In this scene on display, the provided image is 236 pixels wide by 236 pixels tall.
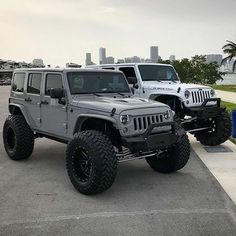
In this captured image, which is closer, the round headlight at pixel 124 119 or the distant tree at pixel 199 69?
the round headlight at pixel 124 119

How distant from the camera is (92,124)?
20.2 ft

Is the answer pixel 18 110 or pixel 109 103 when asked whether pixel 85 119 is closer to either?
pixel 109 103

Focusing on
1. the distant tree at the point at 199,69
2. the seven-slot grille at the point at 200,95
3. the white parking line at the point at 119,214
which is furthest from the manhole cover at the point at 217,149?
the distant tree at the point at 199,69

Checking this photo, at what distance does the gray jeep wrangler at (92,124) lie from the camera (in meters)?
5.44

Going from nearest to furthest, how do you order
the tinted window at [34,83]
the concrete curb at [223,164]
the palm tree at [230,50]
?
the concrete curb at [223,164] < the tinted window at [34,83] < the palm tree at [230,50]

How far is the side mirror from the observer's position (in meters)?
6.17

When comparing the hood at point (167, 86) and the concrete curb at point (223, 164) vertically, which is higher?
the hood at point (167, 86)

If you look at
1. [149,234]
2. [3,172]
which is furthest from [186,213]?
[3,172]

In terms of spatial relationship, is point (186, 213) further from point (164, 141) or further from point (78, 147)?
point (78, 147)

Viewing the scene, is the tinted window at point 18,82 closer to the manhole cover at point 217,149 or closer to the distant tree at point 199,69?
the manhole cover at point 217,149

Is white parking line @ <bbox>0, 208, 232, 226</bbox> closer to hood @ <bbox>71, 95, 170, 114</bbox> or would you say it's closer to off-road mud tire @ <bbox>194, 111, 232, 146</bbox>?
hood @ <bbox>71, 95, 170, 114</bbox>

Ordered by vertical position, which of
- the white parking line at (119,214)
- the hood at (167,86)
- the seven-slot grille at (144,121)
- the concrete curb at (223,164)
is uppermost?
the hood at (167,86)

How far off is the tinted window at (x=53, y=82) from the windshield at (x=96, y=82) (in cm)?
22

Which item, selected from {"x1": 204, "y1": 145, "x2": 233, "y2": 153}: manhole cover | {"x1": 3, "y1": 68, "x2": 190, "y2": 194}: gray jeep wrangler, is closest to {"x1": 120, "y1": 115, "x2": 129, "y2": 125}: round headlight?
{"x1": 3, "y1": 68, "x2": 190, "y2": 194}: gray jeep wrangler
